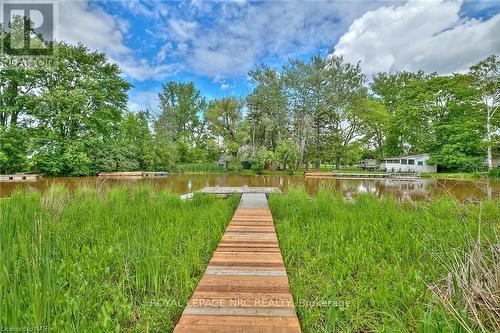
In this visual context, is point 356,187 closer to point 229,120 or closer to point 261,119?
point 261,119

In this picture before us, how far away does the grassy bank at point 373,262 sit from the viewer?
1.70m

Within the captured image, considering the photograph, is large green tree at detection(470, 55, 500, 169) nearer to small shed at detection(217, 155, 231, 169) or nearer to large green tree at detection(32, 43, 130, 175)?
small shed at detection(217, 155, 231, 169)

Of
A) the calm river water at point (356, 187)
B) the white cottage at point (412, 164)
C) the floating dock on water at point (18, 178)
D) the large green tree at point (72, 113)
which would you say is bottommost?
the calm river water at point (356, 187)

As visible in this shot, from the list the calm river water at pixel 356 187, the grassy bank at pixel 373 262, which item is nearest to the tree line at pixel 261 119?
the calm river water at pixel 356 187

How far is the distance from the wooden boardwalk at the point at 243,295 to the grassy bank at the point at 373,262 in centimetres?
22

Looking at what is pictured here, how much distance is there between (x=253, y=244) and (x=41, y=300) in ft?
6.76

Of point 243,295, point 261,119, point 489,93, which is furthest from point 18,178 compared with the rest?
point 489,93

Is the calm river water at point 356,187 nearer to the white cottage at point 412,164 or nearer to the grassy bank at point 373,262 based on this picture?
the grassy bank at point 373,262

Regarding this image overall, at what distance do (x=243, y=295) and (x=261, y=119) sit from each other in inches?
985

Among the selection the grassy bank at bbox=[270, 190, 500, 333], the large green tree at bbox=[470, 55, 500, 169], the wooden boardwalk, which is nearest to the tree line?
the large green tree at bbox=[470, 55, 500, 169]

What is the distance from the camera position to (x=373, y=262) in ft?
8.66

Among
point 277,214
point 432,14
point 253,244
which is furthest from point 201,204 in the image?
point 432,14

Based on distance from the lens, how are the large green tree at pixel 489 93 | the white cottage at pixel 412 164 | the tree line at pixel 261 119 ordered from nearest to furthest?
the tree line at pixel 261 119 → the large green tree at pixel 489 93 → the white cottage at pixel 412 164

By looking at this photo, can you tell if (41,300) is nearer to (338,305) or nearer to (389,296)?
(338,305)
